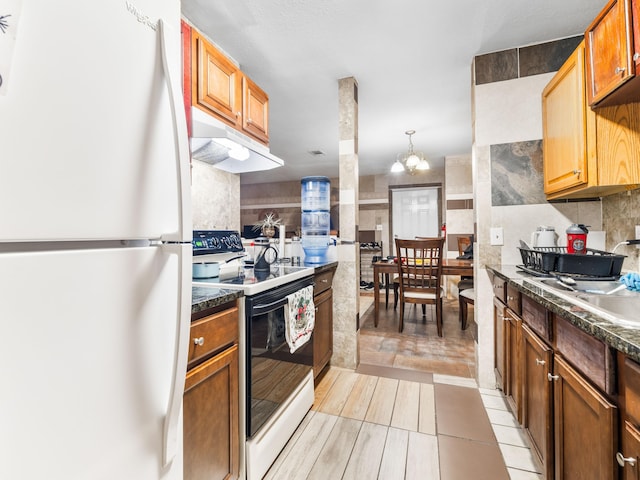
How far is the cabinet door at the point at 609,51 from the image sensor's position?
1.24 meters

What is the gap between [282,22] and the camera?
190 centimetres

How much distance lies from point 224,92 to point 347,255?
58.9 inches

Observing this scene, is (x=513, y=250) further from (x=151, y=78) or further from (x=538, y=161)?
(x=151, y=78)

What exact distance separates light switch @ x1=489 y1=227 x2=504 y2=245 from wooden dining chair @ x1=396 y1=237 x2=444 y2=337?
36.5 inches

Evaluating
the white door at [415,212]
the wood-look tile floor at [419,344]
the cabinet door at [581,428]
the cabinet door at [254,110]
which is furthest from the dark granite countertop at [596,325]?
the white door at [415,212]

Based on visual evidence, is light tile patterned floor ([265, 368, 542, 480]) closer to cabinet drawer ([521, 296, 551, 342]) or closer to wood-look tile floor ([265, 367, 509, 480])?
wood-look tile floor ([265, 367, 509, 480])

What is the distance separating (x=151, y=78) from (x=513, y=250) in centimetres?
236

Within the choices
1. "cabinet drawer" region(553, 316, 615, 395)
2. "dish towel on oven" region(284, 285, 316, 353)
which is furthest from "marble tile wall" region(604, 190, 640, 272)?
"dish towel on oven" region(284, 285, 316, 353)

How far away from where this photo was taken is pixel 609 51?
1.34 meters

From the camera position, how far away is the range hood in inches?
57.7

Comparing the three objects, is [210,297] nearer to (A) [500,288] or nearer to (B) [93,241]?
(B) [93,241]

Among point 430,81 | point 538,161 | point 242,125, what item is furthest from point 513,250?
point 242,125

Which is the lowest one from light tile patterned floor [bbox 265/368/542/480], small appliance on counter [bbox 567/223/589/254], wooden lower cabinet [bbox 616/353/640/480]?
light tile patterned floor [bbox 265/368/542/480]

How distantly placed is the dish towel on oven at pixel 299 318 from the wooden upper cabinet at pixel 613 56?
5.81 ft
